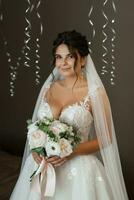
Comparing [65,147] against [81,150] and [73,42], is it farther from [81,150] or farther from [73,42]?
[73,42]

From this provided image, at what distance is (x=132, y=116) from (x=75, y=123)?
1.44m

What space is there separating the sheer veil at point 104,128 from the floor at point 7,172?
1217mm

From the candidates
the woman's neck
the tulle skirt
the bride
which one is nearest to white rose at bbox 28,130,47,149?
the bride

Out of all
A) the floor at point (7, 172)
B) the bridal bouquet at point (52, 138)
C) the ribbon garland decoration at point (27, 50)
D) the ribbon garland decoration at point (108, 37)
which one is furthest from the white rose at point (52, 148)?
the ribbon garland decoration at point (27, 50)

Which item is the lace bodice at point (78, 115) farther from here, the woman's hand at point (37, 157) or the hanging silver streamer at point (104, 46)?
the hanging silver streamer at point (104, 46)

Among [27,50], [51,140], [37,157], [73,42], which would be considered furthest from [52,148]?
[27,50]

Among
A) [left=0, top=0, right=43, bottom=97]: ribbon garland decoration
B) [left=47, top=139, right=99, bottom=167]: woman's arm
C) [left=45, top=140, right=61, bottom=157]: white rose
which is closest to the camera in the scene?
[left=45, top=140, right=61, bottom=157]: white rose

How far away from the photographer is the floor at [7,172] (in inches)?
116

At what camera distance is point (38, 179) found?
1.85 meters

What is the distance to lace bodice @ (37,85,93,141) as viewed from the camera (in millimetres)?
1843

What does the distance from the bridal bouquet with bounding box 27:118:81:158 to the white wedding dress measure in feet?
0.39

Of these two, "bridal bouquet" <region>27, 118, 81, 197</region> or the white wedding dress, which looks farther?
the white wedding dress

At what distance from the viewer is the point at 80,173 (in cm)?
188

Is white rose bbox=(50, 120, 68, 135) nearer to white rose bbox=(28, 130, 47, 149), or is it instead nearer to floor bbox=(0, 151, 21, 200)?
white rose bbox=(28, 130, 47, 149)
